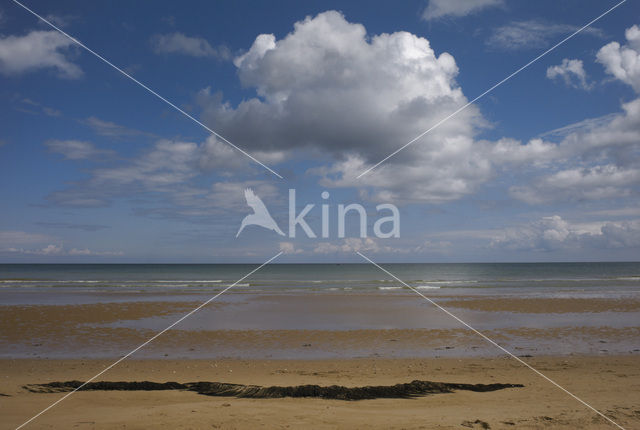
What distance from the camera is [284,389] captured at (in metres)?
8.78

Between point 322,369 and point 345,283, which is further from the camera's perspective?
point 345,283

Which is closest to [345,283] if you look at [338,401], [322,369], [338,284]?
[338,284]

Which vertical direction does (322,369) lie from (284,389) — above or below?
below

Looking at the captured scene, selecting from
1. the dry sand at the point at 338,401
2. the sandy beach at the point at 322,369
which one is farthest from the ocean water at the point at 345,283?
the dry sand at the point at 338,401

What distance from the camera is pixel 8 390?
29.3 ft

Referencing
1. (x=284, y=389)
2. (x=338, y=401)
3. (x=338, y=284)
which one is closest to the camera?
(x=338, y=401)

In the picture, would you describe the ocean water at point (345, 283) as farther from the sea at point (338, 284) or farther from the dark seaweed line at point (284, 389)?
the dark seaweed line at point (284, 389)

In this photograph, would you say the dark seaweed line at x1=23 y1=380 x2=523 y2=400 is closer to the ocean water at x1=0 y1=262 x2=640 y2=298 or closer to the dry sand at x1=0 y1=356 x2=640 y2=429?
the dry sand at x1=0 y1=356 x2=640 y2=429

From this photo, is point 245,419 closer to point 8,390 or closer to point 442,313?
point 8,390

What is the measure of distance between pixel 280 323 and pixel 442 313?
28.4ft

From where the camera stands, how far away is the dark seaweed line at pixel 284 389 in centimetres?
847

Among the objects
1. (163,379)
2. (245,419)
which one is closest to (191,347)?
(163,379)

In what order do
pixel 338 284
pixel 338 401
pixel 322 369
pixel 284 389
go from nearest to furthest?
pixel 338 401 → pixel 284 389 → pixel 322 369 → pixel 338 284

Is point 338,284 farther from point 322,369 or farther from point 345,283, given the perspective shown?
point 322,369
